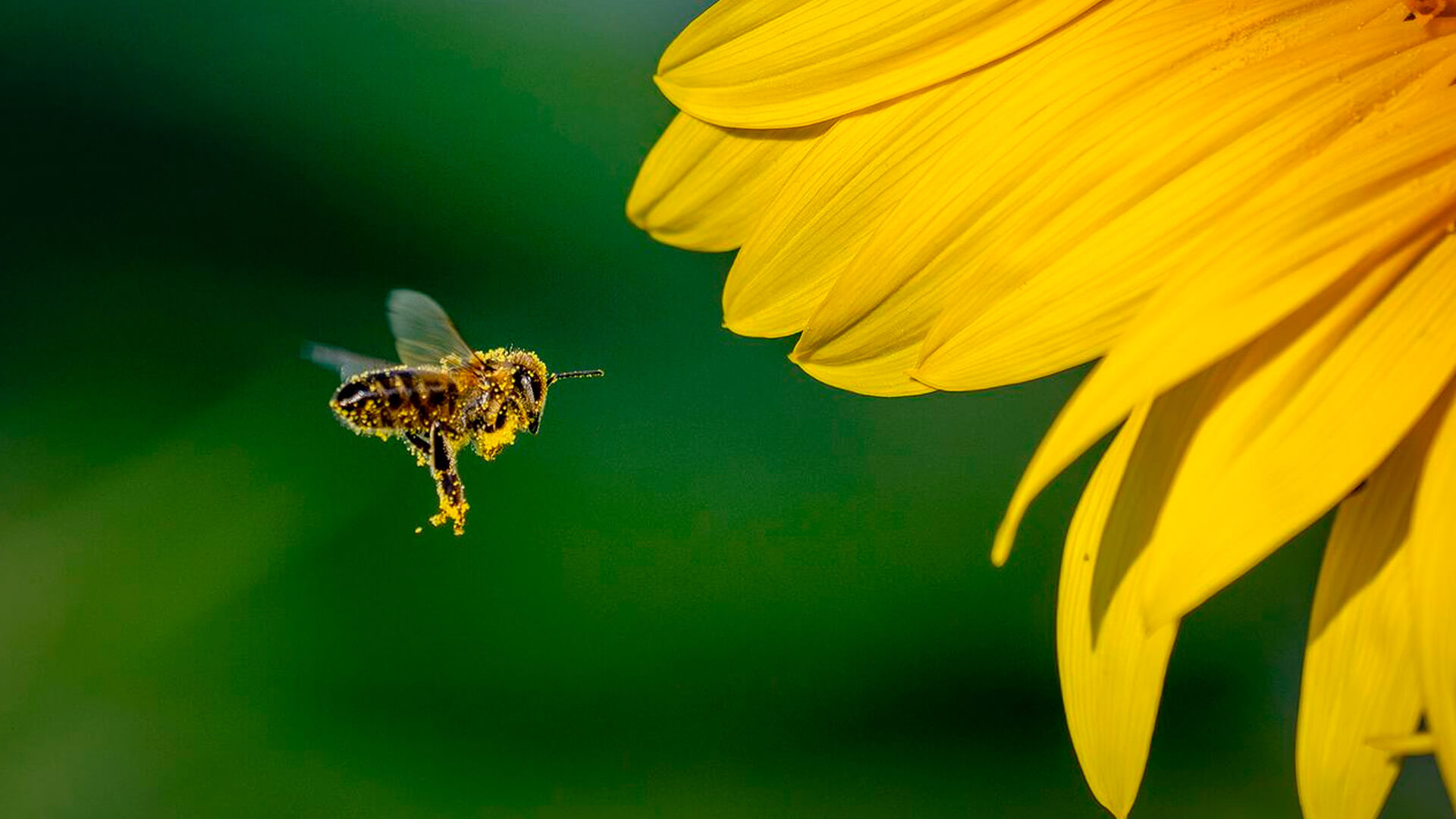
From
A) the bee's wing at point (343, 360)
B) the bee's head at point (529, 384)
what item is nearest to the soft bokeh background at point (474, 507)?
the bee's head at point (529, 384)

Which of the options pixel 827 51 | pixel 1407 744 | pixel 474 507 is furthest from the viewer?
pixel 474 507

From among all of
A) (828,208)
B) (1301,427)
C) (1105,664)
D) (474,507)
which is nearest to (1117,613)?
(1105,664)

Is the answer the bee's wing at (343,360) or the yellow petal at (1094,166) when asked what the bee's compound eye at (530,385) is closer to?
the bee's wing at (343,360)

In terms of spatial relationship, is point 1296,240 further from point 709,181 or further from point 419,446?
point 419,446

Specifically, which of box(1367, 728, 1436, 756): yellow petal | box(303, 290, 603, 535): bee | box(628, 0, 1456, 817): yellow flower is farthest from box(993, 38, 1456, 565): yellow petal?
box(303, 290, 603, 535): bee

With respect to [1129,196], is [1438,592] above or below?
below

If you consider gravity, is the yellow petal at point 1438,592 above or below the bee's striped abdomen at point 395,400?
below

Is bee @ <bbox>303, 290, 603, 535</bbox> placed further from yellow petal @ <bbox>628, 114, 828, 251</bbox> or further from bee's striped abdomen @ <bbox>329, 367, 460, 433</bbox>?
yellow petal @ <bbox>628, 114, 828, 251</bbox>
